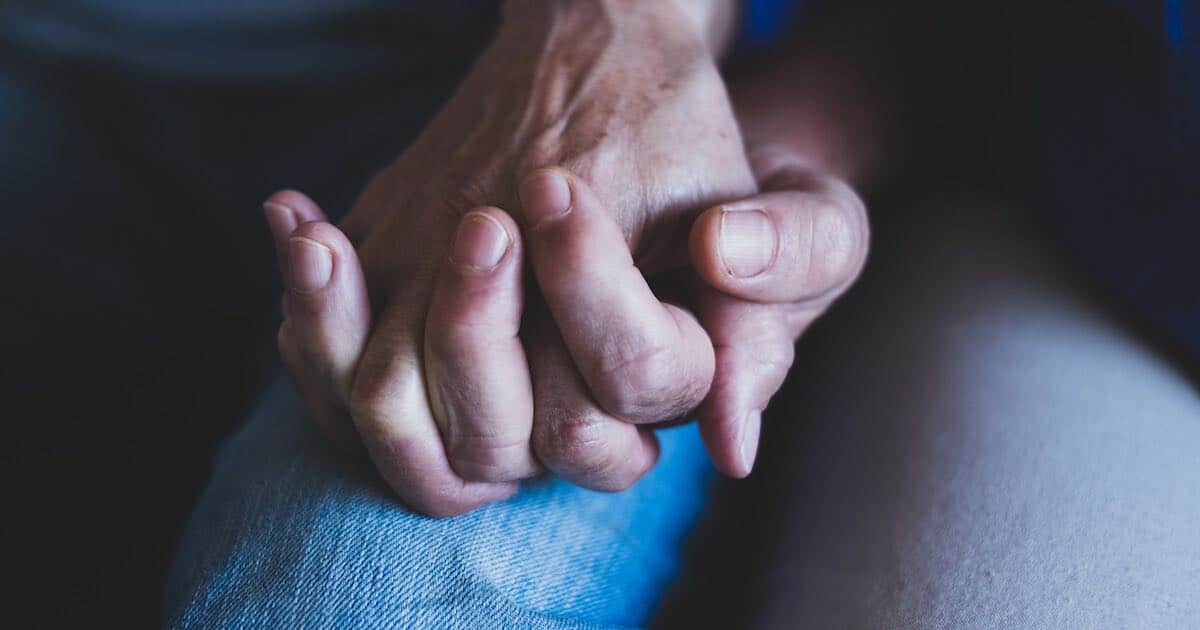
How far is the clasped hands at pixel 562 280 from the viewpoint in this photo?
0.35m

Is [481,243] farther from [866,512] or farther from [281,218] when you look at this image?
[866,512]

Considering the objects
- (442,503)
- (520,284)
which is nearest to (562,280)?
(520,284)

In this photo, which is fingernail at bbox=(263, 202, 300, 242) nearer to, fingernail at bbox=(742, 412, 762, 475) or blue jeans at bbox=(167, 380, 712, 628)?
blue jeans at bbox=(167, 380, 712, 628)

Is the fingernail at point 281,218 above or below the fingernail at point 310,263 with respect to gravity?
below

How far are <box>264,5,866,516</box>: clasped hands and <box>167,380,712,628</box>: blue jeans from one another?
2cm

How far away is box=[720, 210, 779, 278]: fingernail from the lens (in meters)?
0.38

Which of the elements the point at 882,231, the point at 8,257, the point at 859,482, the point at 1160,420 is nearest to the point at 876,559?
the point at 859,482

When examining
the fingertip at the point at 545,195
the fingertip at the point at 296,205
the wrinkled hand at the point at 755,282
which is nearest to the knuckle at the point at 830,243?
the wrinkled hand at the point at 755,282

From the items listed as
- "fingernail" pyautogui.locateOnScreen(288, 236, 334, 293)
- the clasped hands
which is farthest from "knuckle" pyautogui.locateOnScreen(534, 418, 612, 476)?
"fingernail" pyautogui.locateOnScreen(288, 236, 334, 293)

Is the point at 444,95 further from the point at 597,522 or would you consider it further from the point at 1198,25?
the point at 1198,25

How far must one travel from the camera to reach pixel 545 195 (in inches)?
13.7

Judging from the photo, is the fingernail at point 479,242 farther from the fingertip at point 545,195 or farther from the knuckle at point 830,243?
the knuckle at point 830,243

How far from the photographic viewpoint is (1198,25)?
414mm

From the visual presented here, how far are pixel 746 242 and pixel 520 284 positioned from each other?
0.11 metres
